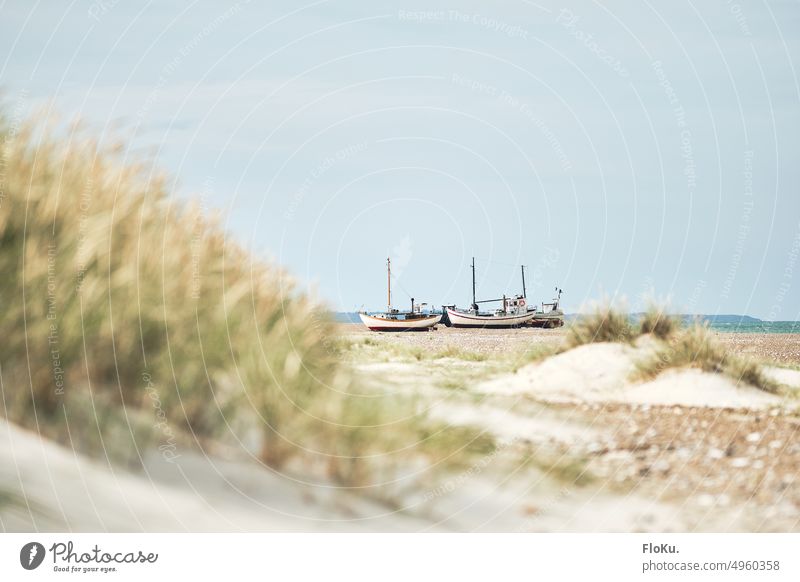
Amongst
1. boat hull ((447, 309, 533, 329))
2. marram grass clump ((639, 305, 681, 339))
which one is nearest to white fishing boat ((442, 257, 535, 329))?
boat hull ((447, 309, 533, 329))

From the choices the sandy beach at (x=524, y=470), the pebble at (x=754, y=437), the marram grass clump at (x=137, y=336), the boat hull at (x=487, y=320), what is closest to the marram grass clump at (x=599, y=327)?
the sandy beach at (x=524, y=470)

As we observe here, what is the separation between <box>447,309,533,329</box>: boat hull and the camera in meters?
6.48

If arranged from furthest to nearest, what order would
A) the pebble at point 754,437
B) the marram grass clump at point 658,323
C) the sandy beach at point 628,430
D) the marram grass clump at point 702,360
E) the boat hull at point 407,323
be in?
the boat hull at point 407,323
the marram grass clump at point 658,323
the marram grass clump at point 702,360
the pebble at point 754,437
the sandy beach at point 628,430

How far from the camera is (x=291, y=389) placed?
350 cm

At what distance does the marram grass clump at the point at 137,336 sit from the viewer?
3.00 meters

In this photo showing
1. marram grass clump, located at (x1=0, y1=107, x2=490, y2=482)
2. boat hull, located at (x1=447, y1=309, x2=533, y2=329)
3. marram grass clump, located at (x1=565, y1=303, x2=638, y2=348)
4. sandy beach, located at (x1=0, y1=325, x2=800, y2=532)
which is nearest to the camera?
sandy beach, located at (x1=0, y1=325, x2=800, y2=532)

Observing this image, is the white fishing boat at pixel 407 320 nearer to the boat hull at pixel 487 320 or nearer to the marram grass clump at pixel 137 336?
the boat hull at pixel 487 320

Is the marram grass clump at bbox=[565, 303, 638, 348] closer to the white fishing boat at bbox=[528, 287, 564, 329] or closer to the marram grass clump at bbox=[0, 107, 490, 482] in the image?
the white fishing boat at bbox=[528, 287, 564, 329]

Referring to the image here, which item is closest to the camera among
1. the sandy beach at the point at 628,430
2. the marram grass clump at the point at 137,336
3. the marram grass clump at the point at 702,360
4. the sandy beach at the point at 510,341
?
the marram grass clump at the point at 137,336

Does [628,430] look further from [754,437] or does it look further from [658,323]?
[658,323]

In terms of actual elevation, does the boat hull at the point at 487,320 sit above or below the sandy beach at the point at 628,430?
above

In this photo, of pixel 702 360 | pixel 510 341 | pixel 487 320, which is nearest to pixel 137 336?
pixel 702 360
